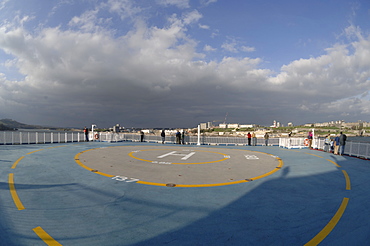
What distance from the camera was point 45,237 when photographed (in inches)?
127

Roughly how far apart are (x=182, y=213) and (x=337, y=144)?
639 inches

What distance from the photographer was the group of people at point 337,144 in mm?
14125

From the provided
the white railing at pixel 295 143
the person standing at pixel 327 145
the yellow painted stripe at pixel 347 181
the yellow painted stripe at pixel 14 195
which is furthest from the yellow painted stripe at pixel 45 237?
the white railing at pixel 295 143

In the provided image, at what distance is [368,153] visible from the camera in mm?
12938

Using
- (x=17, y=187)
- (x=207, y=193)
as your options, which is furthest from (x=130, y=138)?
(x=207, y=193)

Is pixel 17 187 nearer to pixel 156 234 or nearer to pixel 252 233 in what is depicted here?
pixel 156 234

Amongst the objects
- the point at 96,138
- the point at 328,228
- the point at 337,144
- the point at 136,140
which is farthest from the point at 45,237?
the point at 96,138

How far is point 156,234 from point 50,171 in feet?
22.3

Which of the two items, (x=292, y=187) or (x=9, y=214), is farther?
(x=292, y=187)

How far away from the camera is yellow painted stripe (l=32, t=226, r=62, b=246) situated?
3064 millimetres

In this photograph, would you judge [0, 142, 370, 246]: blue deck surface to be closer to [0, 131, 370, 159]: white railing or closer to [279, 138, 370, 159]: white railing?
[279, 138, 370, 159]: white railing

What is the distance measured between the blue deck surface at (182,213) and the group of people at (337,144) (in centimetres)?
963

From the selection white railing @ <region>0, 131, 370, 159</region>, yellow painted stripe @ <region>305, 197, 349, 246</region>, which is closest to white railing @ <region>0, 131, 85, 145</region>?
white railing @ <region>0, 131, 370, 159</region>

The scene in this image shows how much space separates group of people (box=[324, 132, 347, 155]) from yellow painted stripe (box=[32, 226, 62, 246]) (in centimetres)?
1765
